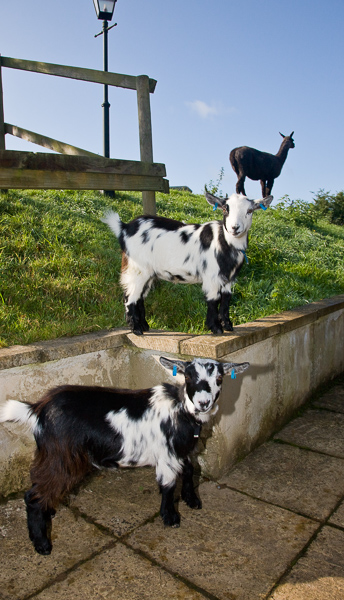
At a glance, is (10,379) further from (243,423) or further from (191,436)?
(243,423)

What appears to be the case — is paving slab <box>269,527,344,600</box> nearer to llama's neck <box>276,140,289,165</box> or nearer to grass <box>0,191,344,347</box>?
grass <box>0,191,344,347</box>

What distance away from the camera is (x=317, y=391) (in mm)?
5410

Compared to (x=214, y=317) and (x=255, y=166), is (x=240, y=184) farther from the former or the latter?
(x=214, y=317)

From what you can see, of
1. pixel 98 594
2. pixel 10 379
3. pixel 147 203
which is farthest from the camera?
pixel 147 203

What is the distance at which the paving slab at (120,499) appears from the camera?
3029mm

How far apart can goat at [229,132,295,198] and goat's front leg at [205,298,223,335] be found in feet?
13.8

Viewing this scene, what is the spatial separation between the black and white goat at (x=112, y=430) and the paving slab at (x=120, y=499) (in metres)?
0.25

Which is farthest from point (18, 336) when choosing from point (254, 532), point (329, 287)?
point (329, 287)

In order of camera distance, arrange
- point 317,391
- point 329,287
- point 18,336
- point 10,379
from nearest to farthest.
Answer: point 10,379
point 18,336
point 317,391
point 329,287

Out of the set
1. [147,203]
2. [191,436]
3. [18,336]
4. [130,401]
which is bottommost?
[191,436]

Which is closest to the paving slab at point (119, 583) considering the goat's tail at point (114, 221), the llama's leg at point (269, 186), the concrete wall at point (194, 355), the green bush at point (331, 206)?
the concrete wall at point (194, 355)

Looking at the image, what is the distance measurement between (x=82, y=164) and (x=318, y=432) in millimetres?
3303

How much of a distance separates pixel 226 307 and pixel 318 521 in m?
1.64

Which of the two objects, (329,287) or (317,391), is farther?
(329,287)
